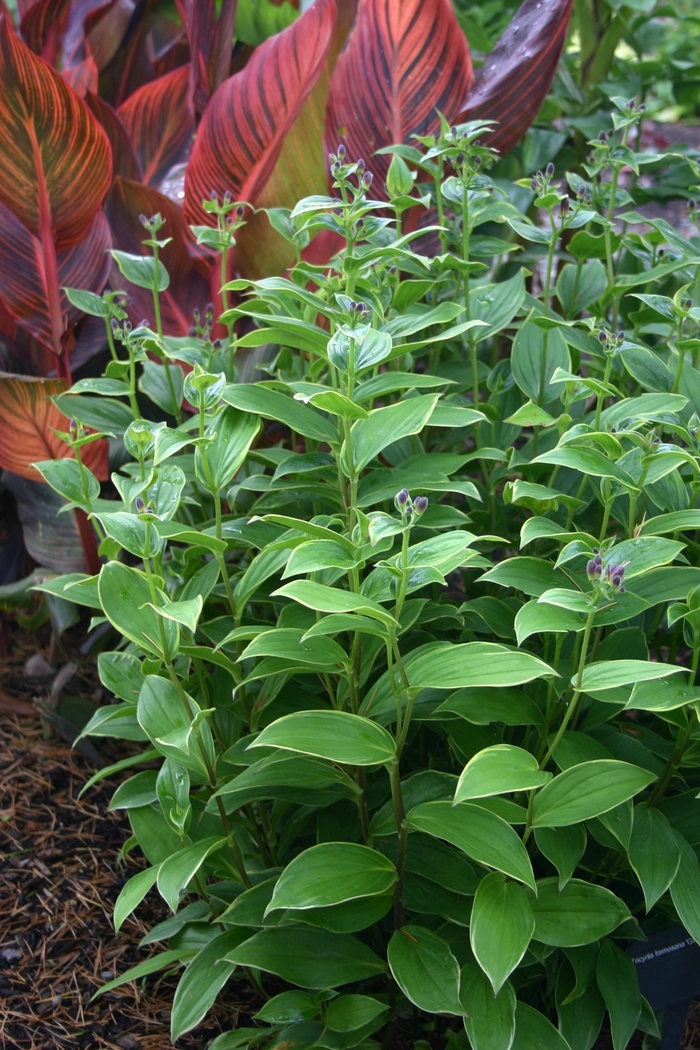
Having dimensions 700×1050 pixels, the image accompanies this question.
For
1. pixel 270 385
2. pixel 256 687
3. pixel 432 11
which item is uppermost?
pixel 432 11

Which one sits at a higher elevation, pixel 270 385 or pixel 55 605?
pixel 270 385

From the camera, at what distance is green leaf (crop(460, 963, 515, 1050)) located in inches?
36.0

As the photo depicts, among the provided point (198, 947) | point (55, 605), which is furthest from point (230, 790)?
point (55, 605)

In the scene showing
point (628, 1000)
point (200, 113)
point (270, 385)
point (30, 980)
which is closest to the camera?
point (628, 1000)

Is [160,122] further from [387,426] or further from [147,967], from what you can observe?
[147,967]

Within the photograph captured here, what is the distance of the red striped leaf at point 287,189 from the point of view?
1.69 metres

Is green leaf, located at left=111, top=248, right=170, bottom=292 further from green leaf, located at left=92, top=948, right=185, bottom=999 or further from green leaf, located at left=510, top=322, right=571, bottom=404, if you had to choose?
green leaf, located at left=92, top=948, right=185, bottom=999

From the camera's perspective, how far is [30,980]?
1289 mm

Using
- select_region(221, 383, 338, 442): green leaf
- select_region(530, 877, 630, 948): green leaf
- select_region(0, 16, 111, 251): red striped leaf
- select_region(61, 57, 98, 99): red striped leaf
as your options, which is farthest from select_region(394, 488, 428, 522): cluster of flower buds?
select_region(61, 57, 98, 99): red striped leaf

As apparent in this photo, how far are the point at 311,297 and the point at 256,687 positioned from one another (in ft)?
1.71

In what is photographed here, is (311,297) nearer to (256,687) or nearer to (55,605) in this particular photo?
(256,687)

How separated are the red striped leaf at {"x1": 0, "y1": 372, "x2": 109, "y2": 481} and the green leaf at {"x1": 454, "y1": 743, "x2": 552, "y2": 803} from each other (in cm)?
106

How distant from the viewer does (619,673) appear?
0.82 meters

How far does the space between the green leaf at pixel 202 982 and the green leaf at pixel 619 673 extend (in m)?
0.54
